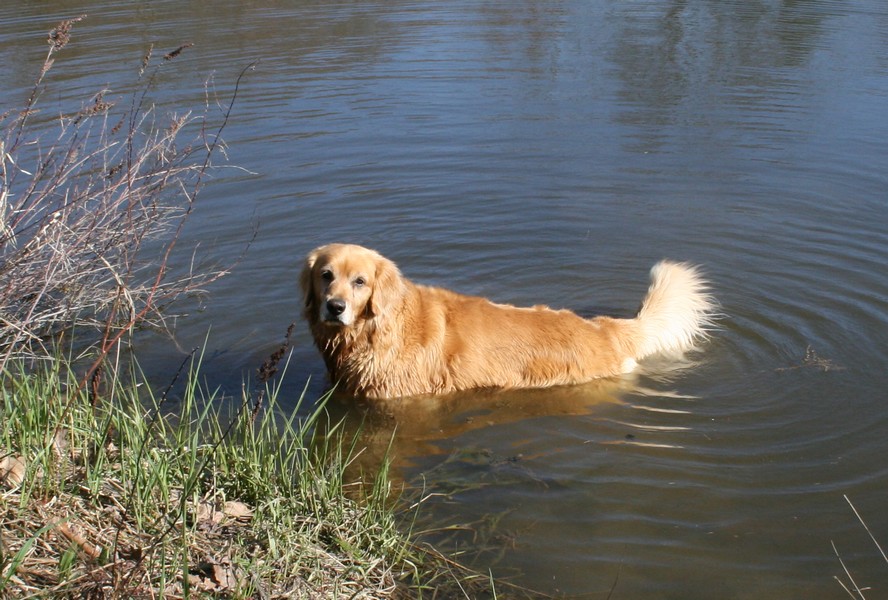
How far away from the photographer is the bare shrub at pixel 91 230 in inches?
183

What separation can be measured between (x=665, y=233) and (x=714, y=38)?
428 inches

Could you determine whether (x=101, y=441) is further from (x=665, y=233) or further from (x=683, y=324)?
(x=665, y=233)

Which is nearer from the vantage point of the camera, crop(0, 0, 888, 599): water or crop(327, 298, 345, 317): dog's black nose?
crop(0, 0, 888, 599): water

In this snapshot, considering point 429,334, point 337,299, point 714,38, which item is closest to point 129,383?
point 337,299

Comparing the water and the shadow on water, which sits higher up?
the water

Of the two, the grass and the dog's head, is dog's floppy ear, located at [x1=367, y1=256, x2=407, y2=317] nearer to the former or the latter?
the dog's head

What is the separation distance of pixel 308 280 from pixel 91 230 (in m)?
1.68

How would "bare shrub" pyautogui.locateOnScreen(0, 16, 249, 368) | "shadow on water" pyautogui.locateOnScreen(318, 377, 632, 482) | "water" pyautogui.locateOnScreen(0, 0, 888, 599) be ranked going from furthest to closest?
"shadow on water" pyautogui.locateOnScreen(318, 377, 632, 482) < "water" pyautogui.locateOnScreen(0, 0, 888, 599) < "bare shrub" pyautogui.locateOnScreen(0, 16, 249, 368)

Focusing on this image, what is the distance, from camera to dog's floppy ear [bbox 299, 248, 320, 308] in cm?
633

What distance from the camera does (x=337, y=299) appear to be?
606 cm

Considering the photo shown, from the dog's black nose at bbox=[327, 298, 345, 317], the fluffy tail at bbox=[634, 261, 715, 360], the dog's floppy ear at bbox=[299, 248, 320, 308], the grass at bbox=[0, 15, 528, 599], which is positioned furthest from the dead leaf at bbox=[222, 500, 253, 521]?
the fluffy tail at bbox=[634, 261, 715, 360]

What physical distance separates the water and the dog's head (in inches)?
32.0

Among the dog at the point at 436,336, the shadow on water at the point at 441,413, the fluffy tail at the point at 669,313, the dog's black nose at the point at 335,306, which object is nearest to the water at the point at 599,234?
the shadow on water at the point at 441,413

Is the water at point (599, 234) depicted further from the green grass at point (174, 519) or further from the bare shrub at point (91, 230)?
the green grass at point (174, 519)
